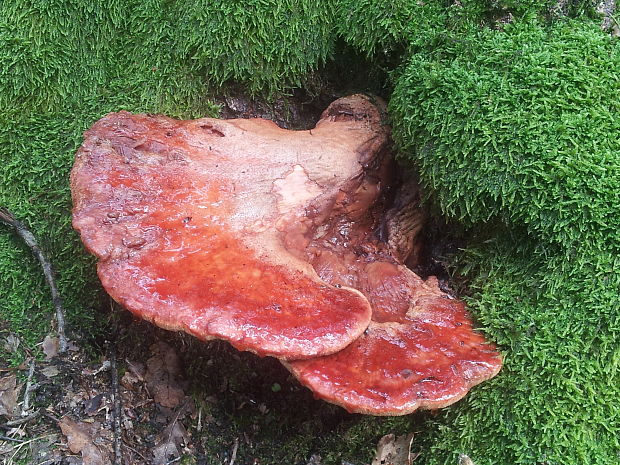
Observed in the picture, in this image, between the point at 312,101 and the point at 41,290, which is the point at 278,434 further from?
the point at 312,101

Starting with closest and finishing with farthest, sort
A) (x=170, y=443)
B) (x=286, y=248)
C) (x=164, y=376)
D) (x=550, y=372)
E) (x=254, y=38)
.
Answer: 1. (x=550, y=372)
2. (x=286, y=248)
3. (x=170, y=443)
4. (x=254, y=38)
5. (x=164, y=376)

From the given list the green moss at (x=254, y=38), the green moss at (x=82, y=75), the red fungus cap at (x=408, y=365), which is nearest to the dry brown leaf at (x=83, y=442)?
the green moss at (x=82, y=75)

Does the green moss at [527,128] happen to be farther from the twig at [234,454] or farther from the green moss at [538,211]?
the twig at [234,454]

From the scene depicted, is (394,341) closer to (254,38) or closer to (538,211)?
(538,211)

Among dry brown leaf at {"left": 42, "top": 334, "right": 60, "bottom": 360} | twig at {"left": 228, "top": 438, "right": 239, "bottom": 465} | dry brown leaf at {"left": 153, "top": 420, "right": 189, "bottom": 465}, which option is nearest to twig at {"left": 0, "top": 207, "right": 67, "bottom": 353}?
dry brown leaf at {"left": 42, "top": 334, "right": 60, "bottom": 360}

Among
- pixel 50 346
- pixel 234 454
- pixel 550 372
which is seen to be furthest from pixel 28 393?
pixel 550 372
